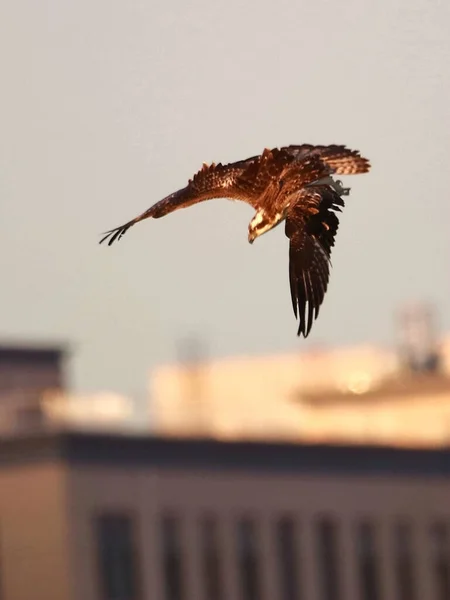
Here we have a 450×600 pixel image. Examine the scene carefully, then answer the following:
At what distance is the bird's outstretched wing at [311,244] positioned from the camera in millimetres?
19984

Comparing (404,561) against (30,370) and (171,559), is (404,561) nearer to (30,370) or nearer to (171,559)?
(171,559)

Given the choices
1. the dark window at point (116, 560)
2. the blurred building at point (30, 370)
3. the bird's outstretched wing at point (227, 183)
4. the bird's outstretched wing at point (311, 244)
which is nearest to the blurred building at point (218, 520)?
the dark window at point (116, 560)

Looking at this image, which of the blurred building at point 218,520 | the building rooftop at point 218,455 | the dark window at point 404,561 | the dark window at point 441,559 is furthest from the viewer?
the dark window at point 441,559

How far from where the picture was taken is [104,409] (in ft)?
374

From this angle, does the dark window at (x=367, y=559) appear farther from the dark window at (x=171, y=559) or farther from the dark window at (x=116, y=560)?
the dark window at (x=116, y=560)

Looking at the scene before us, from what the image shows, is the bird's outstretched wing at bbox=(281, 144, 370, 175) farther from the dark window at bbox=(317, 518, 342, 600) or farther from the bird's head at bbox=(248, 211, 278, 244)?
the dark window at bbox=(317, 518, 342, 600)

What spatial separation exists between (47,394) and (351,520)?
14119 mm

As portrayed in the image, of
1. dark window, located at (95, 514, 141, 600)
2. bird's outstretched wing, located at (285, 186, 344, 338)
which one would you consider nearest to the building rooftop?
dark window, located at (95, 514, 141, 600)

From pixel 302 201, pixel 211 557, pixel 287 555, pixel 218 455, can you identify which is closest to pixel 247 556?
pixel 287 555

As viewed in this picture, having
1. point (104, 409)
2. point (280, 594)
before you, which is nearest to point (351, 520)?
point (280, 594)

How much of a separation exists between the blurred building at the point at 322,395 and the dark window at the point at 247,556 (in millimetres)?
4716

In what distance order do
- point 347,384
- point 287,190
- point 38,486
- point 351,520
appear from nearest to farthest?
point 287,190 < point 38,486 < point 351,520 < point 347,384

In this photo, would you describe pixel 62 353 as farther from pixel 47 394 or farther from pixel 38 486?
pixel 38 486

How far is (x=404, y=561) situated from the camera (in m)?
125
